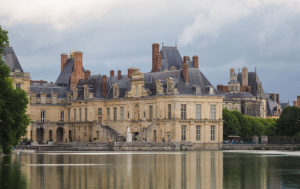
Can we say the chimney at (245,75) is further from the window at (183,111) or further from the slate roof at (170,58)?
the window at (183,111)

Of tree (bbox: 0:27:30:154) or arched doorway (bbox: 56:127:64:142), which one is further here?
arched doorway (bbox: 56:127:64:142)

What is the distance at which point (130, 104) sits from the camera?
80.6 meters

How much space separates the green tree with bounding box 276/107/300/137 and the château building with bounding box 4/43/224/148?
1025 cm

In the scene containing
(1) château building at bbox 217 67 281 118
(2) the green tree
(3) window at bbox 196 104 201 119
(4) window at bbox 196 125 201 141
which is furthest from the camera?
(1) château building at bbox 217 67 281 118

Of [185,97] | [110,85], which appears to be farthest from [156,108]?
[110,85]

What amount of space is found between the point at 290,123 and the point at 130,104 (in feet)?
63.2

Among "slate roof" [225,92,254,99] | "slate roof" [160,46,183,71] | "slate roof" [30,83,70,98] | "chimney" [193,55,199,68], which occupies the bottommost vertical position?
"slate roof" [30,83,70,98]

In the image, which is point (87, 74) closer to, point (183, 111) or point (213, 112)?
point (183, 111)

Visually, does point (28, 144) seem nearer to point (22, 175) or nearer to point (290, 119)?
point (290, 119)

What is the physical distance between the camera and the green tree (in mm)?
82062

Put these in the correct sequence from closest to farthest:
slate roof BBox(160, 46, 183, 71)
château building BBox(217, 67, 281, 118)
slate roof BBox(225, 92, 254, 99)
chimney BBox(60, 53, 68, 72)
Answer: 1. slate roof BBox(160, 46, 183, 71)
2. chimney BBox(60, 53, 68, 72)
3. château building BBox(217, 67, 281, 118)
4. slate roof BBox(225, 92, 254, 99)

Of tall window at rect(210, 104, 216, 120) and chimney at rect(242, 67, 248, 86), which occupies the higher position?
chimney at rect(242, 67, 248, 86)

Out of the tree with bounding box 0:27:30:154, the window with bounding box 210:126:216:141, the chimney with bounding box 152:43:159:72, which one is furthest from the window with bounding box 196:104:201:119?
the tree with bounding box 0:27:30:154

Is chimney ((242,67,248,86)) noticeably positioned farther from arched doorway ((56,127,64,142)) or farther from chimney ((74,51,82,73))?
arched doorway ((56,127,64,142))
